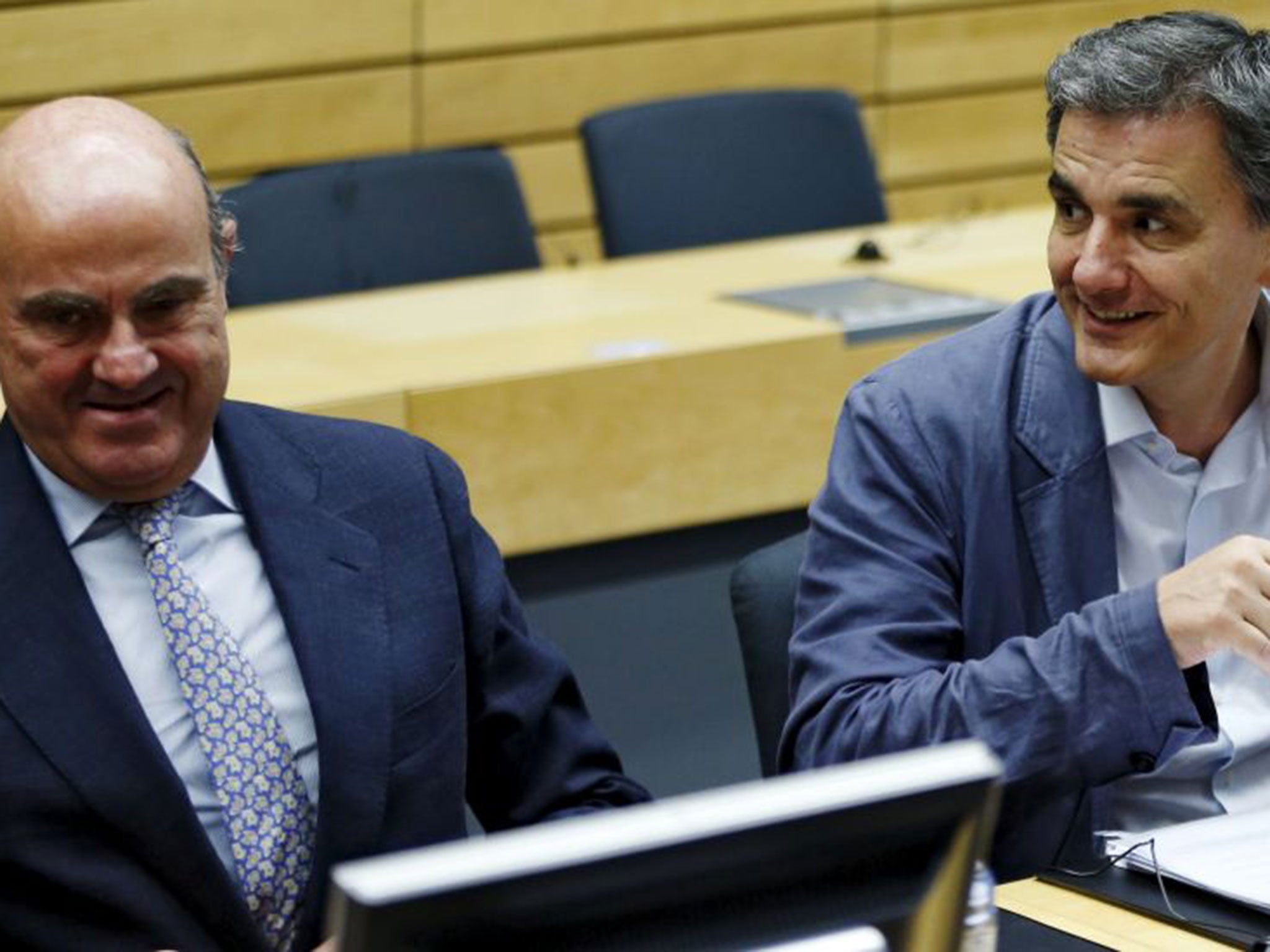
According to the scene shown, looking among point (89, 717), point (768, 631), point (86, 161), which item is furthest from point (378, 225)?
point (89, 717)

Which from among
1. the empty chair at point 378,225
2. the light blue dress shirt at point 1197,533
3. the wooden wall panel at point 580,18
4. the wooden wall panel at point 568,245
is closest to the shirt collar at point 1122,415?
the light blue dress shirt at point 1197,533

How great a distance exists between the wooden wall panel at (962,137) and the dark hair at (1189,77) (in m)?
4.24

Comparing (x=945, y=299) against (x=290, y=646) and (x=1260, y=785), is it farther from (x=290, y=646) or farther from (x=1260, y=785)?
(x=290, y=646)

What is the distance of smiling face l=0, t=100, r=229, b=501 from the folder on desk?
1.86m

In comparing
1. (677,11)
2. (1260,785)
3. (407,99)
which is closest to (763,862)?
(1260,785)

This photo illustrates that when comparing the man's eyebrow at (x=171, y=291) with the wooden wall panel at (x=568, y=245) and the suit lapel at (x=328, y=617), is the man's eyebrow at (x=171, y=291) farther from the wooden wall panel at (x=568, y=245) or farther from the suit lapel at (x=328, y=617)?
the wooden wall panel at (x=568, y=245)

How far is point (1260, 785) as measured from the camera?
2.31 meters

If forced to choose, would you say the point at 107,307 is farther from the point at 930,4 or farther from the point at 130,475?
the point at 930,4

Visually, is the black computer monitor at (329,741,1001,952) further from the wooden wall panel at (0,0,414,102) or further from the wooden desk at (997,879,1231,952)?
the wooden wall panel at (0,0,414,102)

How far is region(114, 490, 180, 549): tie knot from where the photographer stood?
2.04m

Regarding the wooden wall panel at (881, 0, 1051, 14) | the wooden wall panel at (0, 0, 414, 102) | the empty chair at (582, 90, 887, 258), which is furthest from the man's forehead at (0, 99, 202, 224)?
the wooden wall panel at (881, 0, 1051, 14)

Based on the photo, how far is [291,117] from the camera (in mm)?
5539

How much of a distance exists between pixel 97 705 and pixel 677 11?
4342 millimetres

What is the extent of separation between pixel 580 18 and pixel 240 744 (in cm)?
410
